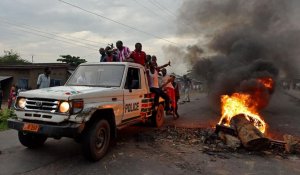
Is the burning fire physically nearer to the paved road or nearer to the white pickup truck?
the paved road

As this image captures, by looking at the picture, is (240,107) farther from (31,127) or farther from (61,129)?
(31,127)

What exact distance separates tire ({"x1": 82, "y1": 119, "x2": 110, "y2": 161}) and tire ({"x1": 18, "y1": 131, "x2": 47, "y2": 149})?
164 cm

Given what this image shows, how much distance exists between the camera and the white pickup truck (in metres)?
5.71

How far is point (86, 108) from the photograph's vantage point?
232 inches

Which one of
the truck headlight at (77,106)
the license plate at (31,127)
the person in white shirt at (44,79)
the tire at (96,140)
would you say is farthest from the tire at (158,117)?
the license plate at (31,127)

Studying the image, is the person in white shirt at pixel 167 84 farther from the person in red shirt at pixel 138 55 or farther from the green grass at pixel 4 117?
the green grass at pixel 4 117

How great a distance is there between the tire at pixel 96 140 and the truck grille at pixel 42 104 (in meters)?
0.86

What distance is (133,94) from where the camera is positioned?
303 inches

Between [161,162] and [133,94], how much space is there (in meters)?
2.11

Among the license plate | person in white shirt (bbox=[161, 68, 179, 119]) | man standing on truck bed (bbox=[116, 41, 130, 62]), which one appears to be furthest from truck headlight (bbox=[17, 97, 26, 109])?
person in white shirt (bbox=[161, 68, 179, 119])

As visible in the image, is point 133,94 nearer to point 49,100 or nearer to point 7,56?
point 49,100

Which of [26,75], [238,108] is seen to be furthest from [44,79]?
[26,75]

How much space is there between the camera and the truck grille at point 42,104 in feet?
19.0

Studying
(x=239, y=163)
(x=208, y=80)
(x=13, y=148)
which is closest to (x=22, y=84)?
(x=208, y=80)
